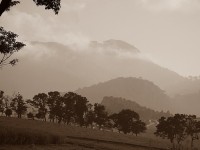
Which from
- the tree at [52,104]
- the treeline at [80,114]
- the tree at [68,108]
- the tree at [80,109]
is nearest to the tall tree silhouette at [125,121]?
the treeline at [80,114]

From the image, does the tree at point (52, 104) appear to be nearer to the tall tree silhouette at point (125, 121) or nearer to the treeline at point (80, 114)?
the treeline at point (80, 114)

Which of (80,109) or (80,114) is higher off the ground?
(80,109)

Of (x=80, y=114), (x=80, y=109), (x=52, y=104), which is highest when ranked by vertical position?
(x=52, y=104)

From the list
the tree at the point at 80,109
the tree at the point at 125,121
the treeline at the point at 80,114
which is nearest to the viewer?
the tree at the point at 125,121

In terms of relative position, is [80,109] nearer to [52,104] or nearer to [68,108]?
[68,108]

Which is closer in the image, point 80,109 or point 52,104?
point 80,109

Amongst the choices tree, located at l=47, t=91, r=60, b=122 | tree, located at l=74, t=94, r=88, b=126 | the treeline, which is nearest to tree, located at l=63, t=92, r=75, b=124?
the treeline

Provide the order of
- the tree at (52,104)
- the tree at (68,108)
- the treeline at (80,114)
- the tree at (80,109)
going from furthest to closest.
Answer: the tree at (68,108) → the tree at (52,104) → the tree at (80,109) → the treeline at (80,114)

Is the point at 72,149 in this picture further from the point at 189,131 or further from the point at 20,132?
the point at 189,131

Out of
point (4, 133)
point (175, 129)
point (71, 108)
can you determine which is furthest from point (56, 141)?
point (71, 108)

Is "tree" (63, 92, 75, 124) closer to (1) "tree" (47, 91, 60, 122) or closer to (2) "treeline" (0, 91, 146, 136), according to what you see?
(2) "treeline" (0, 91, 146, 136)

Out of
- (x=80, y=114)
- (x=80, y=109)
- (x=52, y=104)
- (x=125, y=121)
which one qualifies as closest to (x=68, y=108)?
(x=80, y=109)

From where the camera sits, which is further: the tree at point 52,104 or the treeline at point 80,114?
the tree at point 52,104

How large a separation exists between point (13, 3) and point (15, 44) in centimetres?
1524
